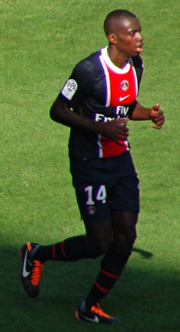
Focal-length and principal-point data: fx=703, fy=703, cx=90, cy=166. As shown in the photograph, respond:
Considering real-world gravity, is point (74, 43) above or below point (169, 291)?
above

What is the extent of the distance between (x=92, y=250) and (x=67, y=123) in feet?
3.06

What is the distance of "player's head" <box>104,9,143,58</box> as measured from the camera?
488 cm

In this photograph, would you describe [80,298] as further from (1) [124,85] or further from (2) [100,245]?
(1) [124,85]

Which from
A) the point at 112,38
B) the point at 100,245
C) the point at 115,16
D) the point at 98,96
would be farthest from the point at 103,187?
the point at 115,16

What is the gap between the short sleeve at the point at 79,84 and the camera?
15.6ft

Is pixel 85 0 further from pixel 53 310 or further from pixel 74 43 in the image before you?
pixel 53 310

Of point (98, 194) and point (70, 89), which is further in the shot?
point (98, 194)

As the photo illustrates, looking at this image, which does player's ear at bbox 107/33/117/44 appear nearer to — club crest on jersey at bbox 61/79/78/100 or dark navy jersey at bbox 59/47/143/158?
dark navy jersey at bbox 59/47/143/158

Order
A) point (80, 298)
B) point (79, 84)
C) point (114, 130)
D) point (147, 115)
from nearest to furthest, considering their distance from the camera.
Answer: point (114, 130)
point (79, 84)
point (147, 115)
point (80, 298)

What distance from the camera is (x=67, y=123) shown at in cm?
479

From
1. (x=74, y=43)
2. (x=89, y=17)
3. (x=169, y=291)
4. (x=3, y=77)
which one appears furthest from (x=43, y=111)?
(x=169, y=291)

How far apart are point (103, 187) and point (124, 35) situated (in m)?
1.07

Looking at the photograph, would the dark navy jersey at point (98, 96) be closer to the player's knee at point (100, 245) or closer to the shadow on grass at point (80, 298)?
the player's knee at point (100, 245)

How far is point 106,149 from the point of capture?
4.97 m
